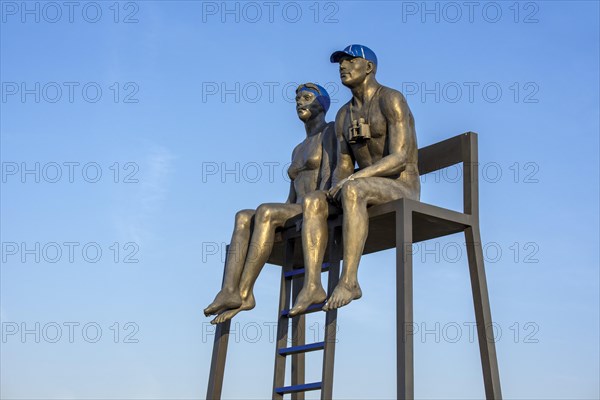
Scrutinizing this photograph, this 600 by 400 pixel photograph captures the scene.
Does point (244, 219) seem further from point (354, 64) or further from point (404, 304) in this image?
point (404, 304)

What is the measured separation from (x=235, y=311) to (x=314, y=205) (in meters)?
1.10

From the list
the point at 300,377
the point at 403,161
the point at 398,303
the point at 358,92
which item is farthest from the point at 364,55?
the point at 300,377

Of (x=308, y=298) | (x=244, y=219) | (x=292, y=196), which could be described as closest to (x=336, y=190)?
(x=308, y=298)

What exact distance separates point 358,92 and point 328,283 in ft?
5.46

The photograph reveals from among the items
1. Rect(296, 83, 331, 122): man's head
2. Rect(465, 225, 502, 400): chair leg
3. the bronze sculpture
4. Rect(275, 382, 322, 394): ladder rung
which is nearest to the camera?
the bronze sculpture

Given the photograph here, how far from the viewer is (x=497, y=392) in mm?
8273

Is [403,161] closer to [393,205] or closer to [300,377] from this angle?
[393,205]

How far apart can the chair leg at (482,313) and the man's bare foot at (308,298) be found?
1.37 m

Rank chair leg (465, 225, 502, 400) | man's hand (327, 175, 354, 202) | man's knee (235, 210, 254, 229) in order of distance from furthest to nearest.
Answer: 1. man's knee (235, 210, 254, 229)
2. chair leg (465, 225, 502, 400)
3. man's hand (327, 175, 354, 202)

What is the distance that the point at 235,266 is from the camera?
8516 mm

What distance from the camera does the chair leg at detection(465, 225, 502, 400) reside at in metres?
8.34

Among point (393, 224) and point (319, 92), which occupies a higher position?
point (319, 92)

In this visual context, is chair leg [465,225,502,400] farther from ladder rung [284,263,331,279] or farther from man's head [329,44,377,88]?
man's head [329,44,377,88]

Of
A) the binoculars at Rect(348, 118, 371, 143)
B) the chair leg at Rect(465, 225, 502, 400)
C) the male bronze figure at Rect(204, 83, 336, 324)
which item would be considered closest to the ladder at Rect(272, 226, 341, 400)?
the male bronze figure at Rect(204, 83, 336, 324)
